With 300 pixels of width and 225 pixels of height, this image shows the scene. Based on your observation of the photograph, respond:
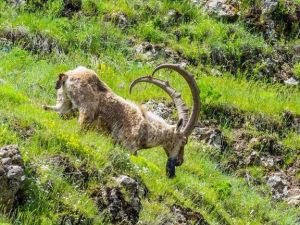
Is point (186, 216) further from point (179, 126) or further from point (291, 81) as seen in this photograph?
point (291, 81)

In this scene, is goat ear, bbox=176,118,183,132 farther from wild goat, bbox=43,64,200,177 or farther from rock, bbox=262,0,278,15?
rock, bbox=262,0,278,15

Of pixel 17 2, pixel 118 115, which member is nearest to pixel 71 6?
pixel 17 2

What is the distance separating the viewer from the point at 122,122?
12.6 m

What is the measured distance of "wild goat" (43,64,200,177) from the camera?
40.6 ft

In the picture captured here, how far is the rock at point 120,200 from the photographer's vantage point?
31.4 feet

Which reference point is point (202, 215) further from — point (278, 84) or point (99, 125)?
point (278, 84)

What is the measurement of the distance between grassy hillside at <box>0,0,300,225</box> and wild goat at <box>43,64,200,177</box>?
345 millimetres

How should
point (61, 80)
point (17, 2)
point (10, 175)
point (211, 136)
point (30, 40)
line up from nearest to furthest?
point (10, 175) → point (61, 80) → point (211, 136) → point (30, 40) → point (17, 2)

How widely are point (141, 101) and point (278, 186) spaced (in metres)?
3.43

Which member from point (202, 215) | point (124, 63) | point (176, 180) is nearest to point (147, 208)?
Result: point (202, 215)

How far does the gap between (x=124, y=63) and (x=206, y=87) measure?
2.27m

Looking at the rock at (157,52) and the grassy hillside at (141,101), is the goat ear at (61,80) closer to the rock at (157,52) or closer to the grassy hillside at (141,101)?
the grassy hillside at (141,101)

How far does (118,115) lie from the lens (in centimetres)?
1263

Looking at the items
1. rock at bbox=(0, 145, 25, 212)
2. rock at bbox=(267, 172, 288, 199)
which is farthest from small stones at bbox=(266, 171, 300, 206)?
rock at bbox=(0, 145, 25, 212)
